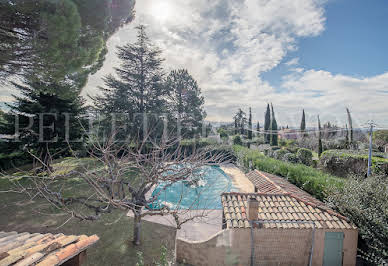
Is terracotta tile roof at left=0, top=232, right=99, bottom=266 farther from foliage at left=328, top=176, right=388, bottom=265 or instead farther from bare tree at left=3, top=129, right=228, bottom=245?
foliage at left=328, top=176, right=388, bottom=265

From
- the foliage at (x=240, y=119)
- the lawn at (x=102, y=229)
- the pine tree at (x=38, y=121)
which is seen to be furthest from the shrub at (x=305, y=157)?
the foliage at (x=240, y=119)

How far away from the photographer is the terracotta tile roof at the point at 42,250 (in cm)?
262

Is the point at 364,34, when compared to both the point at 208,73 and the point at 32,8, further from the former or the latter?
the point at 32,8

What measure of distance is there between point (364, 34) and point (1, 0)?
46.6 feet

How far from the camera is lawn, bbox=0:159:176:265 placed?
558 cm

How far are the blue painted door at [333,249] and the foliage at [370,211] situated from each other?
1.75 ft

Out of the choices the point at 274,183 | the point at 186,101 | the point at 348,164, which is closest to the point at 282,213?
the point at 274,183

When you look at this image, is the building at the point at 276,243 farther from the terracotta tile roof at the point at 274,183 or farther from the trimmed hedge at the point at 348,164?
the trimmed hedge at the point at 348,164

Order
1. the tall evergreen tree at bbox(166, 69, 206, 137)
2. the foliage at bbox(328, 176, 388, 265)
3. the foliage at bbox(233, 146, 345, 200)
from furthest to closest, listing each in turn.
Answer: the tall evergreen tree at bbox(166, 69, 206, 137) → the foliage at bbox(233, 146, 345, 200) → the foliage at bbox(328, 176, 388, 265)

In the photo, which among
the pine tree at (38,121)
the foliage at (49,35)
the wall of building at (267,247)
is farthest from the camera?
the pine tree at (38,121)

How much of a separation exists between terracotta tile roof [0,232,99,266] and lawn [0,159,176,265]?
1.70 metres

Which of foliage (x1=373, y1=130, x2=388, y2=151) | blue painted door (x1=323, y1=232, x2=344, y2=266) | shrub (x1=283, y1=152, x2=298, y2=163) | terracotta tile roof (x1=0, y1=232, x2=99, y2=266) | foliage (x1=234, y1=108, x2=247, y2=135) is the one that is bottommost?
blue painted door (x1=323, y1=232, x2=344, y2=266)

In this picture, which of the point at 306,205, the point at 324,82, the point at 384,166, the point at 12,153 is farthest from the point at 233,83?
the point at 12,153

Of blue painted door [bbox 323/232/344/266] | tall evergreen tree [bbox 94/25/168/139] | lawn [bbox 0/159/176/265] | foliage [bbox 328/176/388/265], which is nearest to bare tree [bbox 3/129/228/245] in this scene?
lawn [bbox 0/159/176/265]
